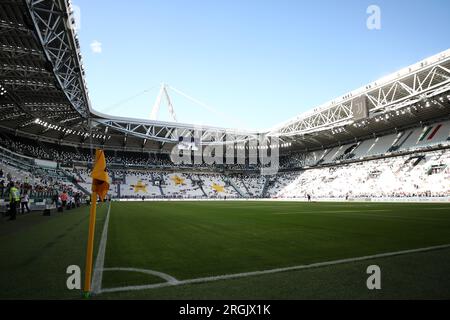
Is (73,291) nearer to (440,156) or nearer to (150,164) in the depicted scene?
(440,156)

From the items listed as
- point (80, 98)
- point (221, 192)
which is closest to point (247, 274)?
point (80, 98)

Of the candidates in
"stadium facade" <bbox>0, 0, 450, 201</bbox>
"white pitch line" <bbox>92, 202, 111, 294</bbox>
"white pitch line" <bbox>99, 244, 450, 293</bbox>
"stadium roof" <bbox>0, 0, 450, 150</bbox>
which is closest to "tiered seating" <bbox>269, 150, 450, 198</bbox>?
"stadium facade" <bbox>0, 0, 450, 201</bbox>

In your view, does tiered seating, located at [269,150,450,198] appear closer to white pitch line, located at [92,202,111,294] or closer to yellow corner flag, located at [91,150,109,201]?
white pitch line, located at [92,202,111,294]

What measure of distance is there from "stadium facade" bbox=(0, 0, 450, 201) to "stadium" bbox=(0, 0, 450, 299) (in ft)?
0.92

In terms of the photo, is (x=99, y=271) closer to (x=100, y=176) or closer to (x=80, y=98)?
(x=100, y=176)

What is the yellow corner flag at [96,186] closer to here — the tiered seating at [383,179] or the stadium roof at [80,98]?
the stadium roof at [80,98]

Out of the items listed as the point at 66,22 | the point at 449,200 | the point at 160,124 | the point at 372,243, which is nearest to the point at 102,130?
the point at 160,124

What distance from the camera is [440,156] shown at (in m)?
44.8

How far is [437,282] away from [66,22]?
2473 centimetres

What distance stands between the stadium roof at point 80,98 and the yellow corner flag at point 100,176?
59.7 feet

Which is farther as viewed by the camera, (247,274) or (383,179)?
(383,179)

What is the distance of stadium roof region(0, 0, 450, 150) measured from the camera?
2109 centimetres

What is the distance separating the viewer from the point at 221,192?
77.0m

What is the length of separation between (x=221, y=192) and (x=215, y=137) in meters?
15.1
